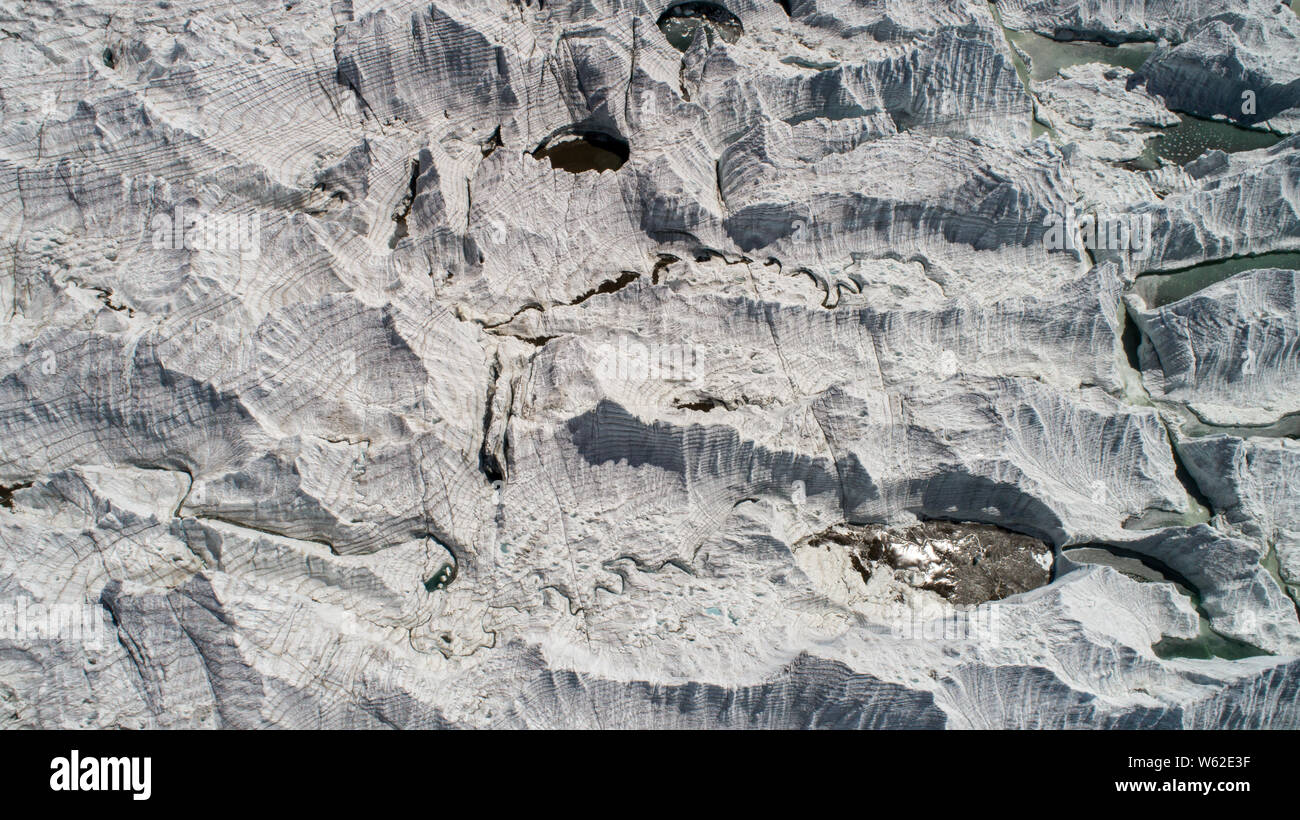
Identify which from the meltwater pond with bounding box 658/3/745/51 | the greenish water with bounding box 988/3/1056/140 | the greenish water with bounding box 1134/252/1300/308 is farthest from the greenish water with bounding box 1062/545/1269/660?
the meltwater pond with bounding box 658/3/745/51

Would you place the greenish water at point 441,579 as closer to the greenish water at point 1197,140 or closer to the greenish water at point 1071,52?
the greenish water at point 1197,140

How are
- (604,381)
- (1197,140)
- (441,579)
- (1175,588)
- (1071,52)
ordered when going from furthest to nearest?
1. (1071,52)
2. (1197,140)
3. (604,381)
4. (1175,588)
5. (441,579)

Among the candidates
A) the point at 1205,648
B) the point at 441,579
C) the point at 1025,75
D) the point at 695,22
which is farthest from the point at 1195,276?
the point at 441,579

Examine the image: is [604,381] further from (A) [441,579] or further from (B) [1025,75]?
(B) [1025,75]

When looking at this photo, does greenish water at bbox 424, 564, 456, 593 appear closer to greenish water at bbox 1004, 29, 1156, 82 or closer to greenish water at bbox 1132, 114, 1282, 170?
greenish water at bbox 1132, 114, 1282, 170

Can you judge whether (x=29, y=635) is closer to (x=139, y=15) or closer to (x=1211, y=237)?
(x=139, y=15)

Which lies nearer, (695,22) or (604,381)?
(604,381)

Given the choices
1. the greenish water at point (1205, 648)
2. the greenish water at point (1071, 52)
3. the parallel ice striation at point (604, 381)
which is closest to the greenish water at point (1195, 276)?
the parallel ice striation at point (604, 381)

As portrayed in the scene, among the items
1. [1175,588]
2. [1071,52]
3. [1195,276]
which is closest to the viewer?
[1175,588]
